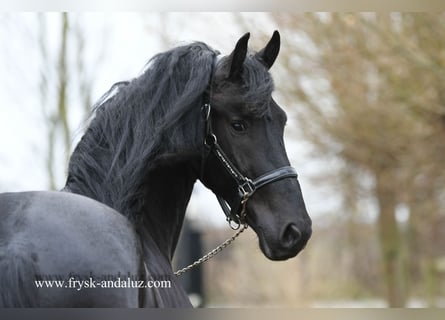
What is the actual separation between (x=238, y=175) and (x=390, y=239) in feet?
30.3

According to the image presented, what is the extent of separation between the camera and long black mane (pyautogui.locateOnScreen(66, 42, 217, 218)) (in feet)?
9.70

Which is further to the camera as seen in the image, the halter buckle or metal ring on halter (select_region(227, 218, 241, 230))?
metal ring on halter (select_region(227, 218, 241, 230))

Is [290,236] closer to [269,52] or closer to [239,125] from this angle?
[239,125]

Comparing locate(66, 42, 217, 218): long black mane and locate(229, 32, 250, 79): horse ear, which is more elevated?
locate(229, 32, 250, 79): horse ear

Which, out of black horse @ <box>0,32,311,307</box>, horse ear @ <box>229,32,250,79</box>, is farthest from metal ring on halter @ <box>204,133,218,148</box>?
horse ear @ <box>229,32,250,79</box>

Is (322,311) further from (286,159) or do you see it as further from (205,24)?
(205,24)

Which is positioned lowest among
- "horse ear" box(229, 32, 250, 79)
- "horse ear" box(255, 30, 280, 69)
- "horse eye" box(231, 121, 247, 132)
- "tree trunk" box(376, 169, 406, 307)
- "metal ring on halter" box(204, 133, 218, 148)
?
"tree trunk" box(376, 169, 406, 307)

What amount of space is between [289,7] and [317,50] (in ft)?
14.5

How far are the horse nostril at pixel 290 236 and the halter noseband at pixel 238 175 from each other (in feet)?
0.63

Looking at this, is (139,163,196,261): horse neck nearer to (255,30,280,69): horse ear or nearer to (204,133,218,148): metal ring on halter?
(204,133,218,148): metal ring on halter

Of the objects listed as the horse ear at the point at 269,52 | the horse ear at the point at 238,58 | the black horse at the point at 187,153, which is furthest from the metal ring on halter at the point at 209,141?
the horse ear at the point at 269,52

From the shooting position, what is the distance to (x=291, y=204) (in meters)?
2.95

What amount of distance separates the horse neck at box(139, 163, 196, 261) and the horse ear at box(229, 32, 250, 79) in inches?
15.9

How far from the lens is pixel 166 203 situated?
125 inches
